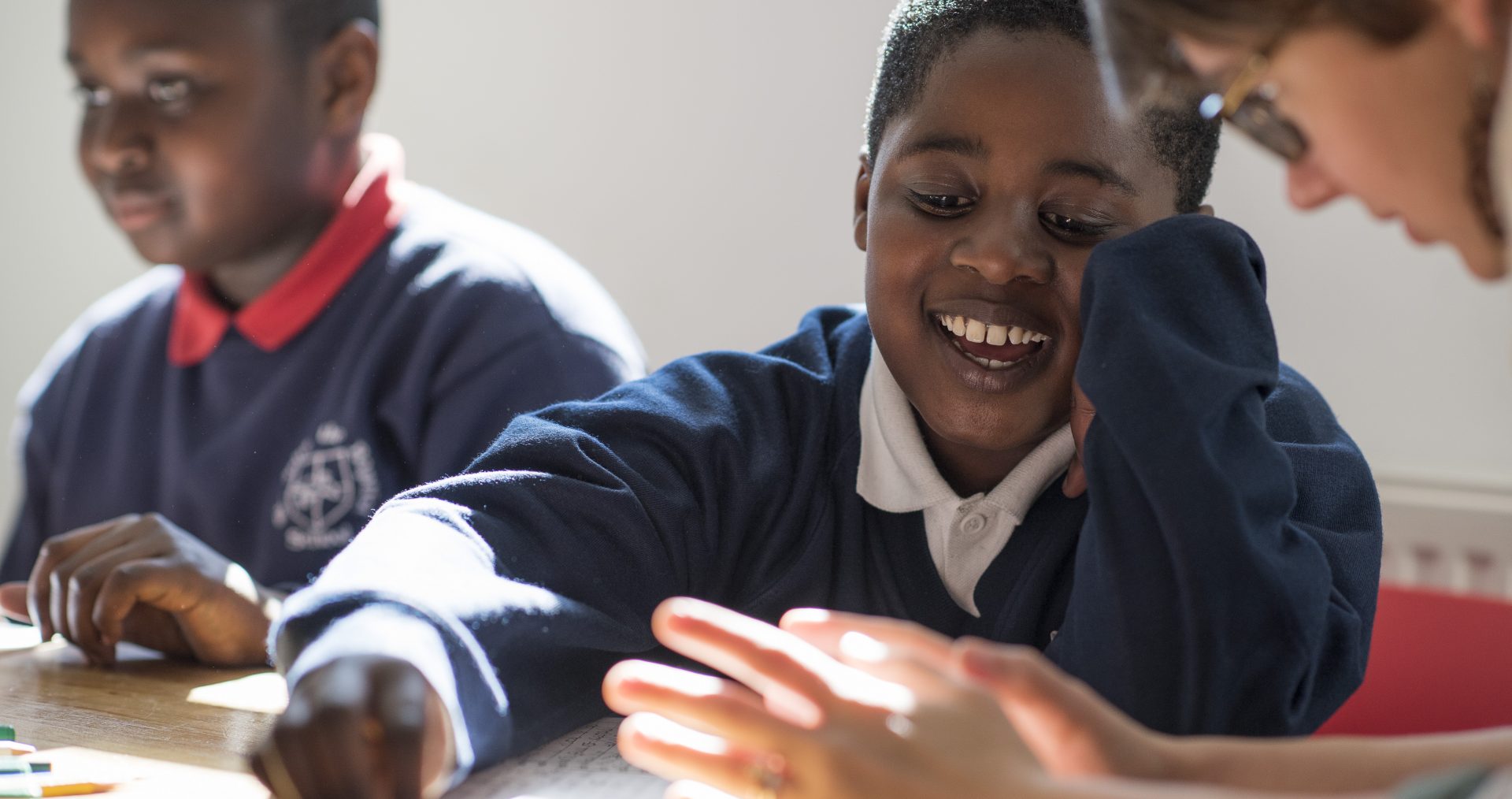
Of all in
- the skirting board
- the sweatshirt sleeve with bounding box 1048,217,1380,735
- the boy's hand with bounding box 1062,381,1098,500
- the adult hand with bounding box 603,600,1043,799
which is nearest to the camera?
the adult hand with bounding box 603,600,1043,799

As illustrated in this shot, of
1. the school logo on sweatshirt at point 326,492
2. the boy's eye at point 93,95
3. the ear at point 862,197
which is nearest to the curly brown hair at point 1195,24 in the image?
the ear at point 862,197

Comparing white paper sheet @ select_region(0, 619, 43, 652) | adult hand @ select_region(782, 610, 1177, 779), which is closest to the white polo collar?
adult hand @ select_region(782, 610, 1177, 779)

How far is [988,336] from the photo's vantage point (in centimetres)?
86

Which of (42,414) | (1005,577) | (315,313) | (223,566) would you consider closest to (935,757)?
(1005,577)

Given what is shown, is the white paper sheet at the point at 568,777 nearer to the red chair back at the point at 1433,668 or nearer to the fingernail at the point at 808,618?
the fingernail at the point at 808,618

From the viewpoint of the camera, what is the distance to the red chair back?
998mm

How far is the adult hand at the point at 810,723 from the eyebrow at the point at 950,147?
15.6 inches

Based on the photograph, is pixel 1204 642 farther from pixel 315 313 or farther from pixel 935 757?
pixel 315 313

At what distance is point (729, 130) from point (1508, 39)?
136cm

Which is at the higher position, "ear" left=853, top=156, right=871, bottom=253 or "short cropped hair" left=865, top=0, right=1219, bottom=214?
"short cropped hair" left=865, top=0, right=1219, bottom=214

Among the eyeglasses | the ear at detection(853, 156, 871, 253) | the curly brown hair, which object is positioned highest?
the curly brown hair

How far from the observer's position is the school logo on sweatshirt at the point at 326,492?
1200mm

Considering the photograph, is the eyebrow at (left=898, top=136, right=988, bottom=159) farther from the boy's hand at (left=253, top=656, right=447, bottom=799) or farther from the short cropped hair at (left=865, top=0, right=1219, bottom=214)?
the boy's hand at (left=253, top=656, right=447, bottom=799)

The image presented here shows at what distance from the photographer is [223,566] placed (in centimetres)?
101
